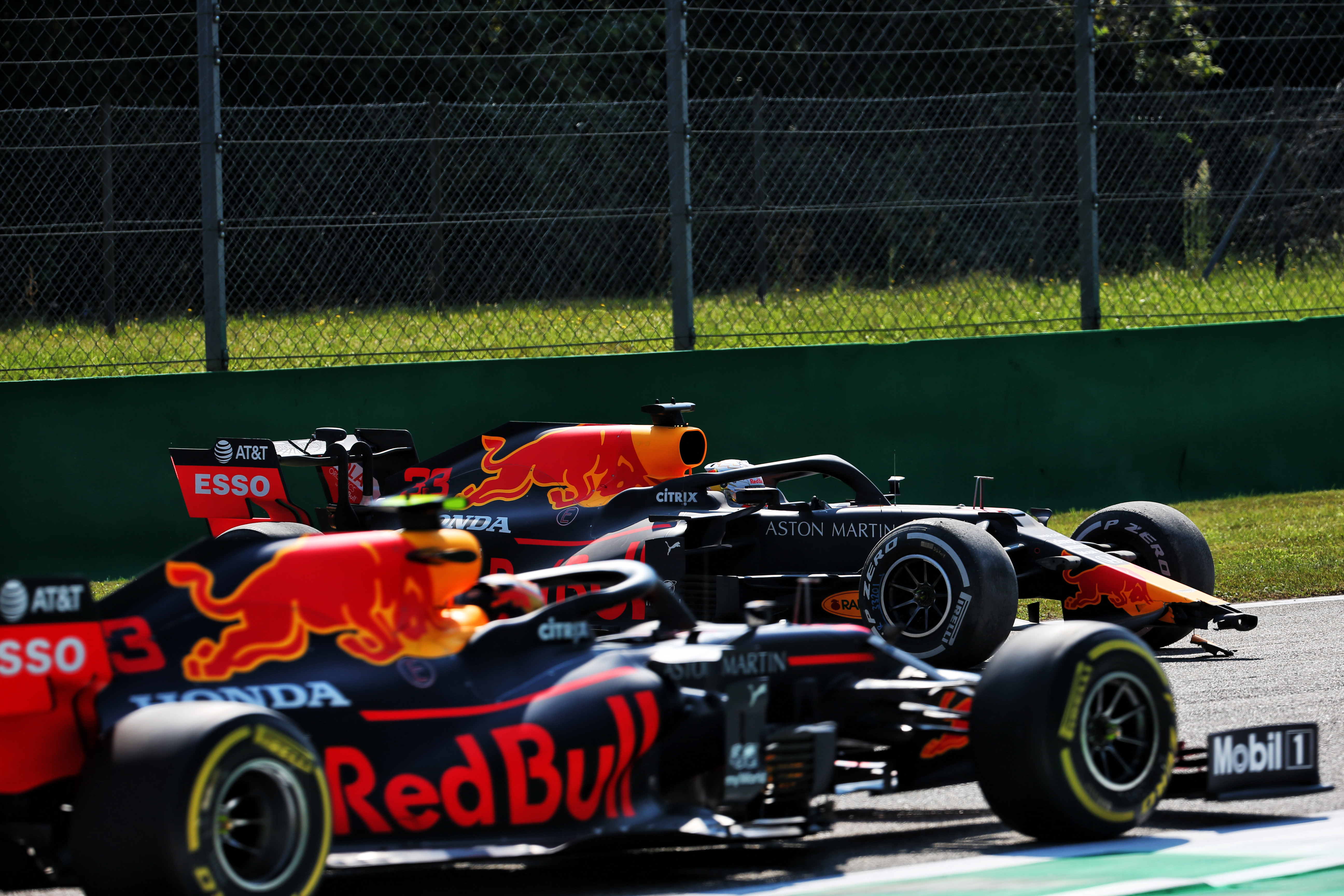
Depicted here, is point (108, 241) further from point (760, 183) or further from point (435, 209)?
point (760, 183)

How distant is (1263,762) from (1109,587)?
251 centimetres

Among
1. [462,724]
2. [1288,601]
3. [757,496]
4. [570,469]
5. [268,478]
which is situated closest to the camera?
[462,724]

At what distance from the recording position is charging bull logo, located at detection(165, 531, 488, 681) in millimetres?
4578

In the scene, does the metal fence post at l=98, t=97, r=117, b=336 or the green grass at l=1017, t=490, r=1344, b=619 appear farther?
the metal fence post at l=98, t=97, r=117, b=336

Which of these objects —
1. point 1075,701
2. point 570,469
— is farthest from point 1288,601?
point 1075,701

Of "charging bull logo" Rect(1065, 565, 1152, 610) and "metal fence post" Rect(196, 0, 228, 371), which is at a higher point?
"metal fence post" Rect(196, 0, 228, 371)

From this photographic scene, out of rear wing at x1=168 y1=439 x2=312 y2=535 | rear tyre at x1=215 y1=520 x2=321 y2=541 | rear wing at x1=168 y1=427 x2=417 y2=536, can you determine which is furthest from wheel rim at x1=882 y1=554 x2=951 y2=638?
rear wing at x1=168 y1=439 x2=312 y2=535

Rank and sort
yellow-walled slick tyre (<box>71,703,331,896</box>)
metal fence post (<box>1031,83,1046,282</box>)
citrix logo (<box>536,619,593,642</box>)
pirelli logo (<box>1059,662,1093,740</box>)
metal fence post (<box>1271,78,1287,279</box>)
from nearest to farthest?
yellow-walled slick tyre (<box>71,703,331,896</box>), pirelli logo (<box>1059,662,1093,740</box>), citrix logo (<box>536,619,593,642</box>), metal fence post (<box>1031,83,1046,282</box>), metal fence post (<box>1271,78,1287,279</box>)

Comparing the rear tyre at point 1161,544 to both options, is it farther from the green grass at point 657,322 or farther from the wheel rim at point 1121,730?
the green grass at point 657,322

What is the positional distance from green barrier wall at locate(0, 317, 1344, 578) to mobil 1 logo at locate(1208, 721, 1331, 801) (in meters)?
6.85

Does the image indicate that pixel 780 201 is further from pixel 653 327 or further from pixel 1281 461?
pixel 1281 461

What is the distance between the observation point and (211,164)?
11.1 metres

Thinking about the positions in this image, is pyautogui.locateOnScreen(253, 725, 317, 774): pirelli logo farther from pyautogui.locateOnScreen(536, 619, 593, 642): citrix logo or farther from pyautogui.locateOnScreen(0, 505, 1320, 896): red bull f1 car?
pyautogui.locateOnScreen(536, 619, 593, 642): citrix logo

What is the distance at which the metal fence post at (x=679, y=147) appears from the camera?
11.8m
